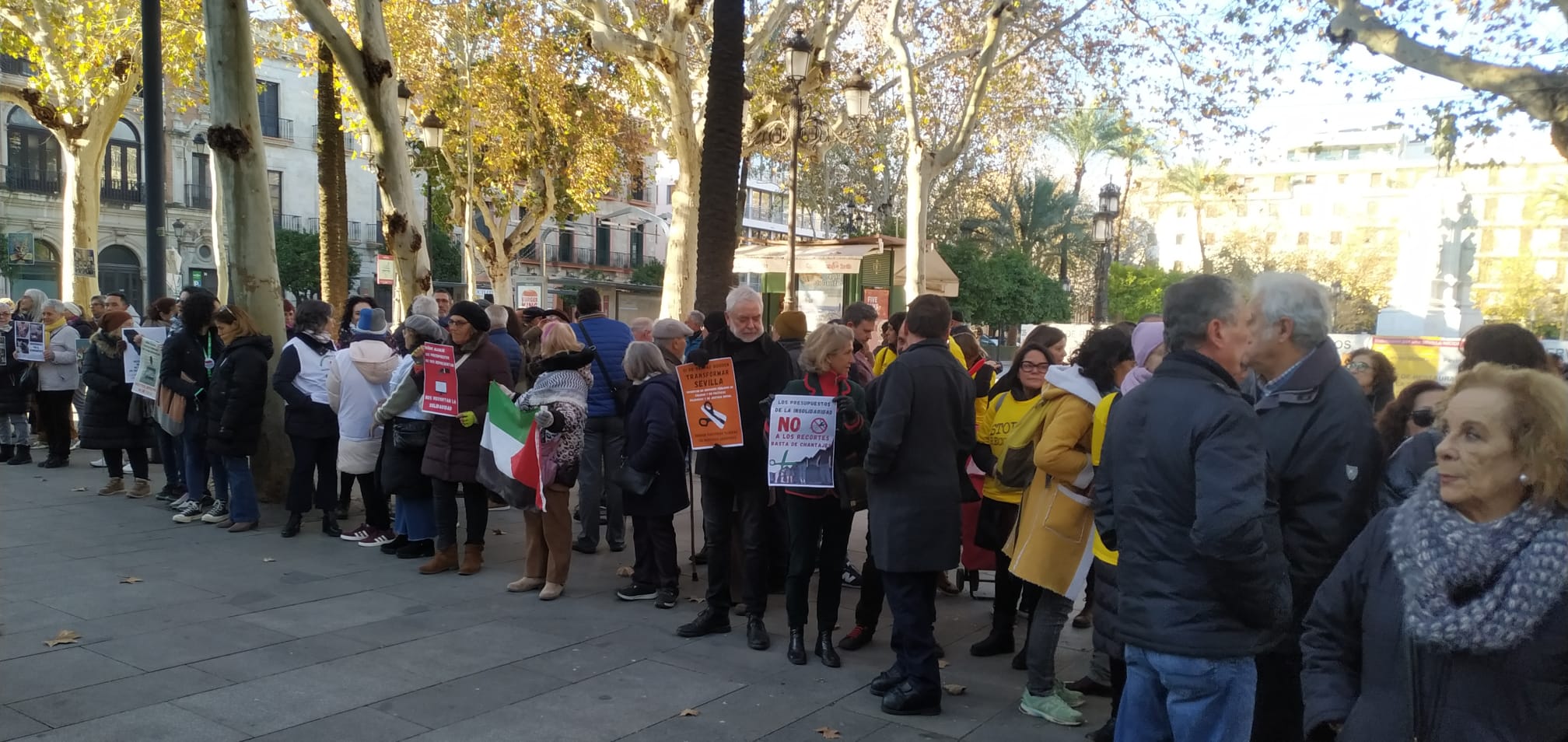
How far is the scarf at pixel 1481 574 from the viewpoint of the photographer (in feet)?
6.49

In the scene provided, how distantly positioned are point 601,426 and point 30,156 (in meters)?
41.6

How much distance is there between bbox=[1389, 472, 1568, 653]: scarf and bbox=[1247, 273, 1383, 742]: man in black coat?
97 cm

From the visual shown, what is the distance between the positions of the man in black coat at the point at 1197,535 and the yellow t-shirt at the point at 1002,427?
2.23 m

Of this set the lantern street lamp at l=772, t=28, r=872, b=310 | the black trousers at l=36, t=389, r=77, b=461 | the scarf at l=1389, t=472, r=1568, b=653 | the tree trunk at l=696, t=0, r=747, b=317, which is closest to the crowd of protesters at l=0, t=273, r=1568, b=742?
the scarf at l=1389, t=472, r=1568, b=653

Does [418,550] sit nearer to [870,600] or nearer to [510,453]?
[510,453]

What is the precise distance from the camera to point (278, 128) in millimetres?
44906

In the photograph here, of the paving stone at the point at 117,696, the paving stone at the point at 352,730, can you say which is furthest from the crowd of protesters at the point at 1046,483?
the paving stone at the point at 117,696

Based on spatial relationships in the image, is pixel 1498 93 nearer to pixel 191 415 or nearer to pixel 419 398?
pixel 419 398

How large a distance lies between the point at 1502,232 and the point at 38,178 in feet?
271

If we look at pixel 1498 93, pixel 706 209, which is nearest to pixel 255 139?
pixel 706 209

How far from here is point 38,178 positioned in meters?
37.9

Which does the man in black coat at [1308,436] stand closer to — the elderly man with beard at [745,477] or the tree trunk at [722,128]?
the elderly man with beard at [745,477]

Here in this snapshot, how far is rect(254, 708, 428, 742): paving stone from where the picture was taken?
14.0 feet

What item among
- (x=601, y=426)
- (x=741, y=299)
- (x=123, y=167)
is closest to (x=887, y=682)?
(x=741, y=299)
